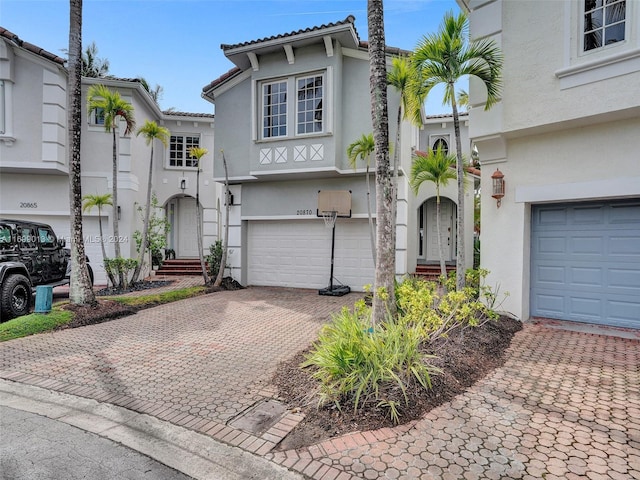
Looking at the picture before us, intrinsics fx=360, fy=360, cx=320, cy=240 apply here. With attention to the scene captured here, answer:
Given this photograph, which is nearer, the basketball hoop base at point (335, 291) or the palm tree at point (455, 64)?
the palm tree at point (455, 64)

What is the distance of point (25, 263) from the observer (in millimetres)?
8375

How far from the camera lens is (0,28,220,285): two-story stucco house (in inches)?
465

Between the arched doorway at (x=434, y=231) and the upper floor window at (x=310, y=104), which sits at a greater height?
the upper floor window at (x=310, y=104)

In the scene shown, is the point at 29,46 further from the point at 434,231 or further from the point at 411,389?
the point at 434,231

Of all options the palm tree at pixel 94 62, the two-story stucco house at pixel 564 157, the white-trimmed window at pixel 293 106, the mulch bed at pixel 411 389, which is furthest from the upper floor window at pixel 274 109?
the palm tree at pixel 94 62

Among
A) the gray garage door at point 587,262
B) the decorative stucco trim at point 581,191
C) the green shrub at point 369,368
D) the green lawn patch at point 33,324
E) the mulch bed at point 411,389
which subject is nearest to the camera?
the mulch bed at point 411,389

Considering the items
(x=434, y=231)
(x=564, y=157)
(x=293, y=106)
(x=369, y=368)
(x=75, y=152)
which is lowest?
(x=369, y=368)

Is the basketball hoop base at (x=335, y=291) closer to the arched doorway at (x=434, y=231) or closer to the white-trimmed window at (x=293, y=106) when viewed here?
the white-trimmed window at (x=293, y=106)

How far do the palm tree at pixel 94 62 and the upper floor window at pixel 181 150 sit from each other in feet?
32.6

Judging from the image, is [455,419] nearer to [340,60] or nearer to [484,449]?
[484,449]

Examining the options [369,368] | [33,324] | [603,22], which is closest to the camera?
[369,368]

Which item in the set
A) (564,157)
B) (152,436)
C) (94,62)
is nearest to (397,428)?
(152,436)

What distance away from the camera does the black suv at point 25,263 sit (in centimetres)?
756

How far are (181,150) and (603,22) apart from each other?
1456cm
